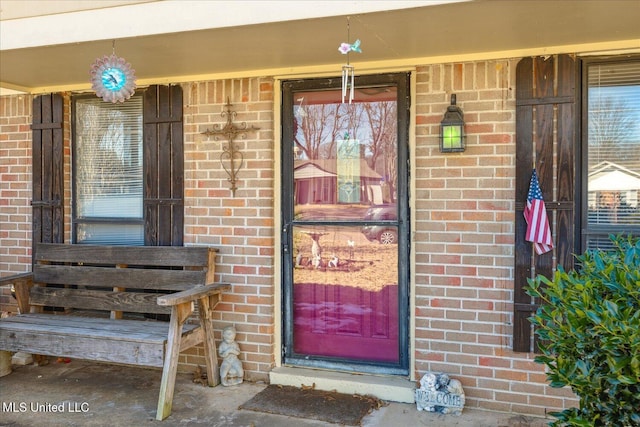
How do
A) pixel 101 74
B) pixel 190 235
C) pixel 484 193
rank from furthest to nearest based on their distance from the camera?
pixel 190 235 → pixel 484 193 → pixel 101 74

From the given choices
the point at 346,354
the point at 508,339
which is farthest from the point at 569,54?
the point at 346,354

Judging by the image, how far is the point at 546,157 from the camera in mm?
3379

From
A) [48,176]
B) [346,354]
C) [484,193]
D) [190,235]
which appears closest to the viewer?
[484,193]

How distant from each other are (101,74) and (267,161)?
129 cm

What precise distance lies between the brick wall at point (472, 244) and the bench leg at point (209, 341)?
149 centimetres

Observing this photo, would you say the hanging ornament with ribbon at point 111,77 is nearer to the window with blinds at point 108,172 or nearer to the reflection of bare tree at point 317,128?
the window with blinds at point 108,172

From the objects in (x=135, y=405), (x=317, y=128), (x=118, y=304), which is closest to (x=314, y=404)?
(x=135, y=405)

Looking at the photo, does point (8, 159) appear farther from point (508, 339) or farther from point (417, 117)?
point (508, 339)

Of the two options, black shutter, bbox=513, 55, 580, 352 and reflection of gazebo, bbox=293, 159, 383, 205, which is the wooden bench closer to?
reflection of gazebo, bbox=293, 159, 383, 205

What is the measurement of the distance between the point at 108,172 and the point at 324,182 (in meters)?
1.96

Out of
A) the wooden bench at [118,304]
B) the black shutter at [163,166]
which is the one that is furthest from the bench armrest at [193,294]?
the black shutter at [163,166]

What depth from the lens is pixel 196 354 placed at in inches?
169
